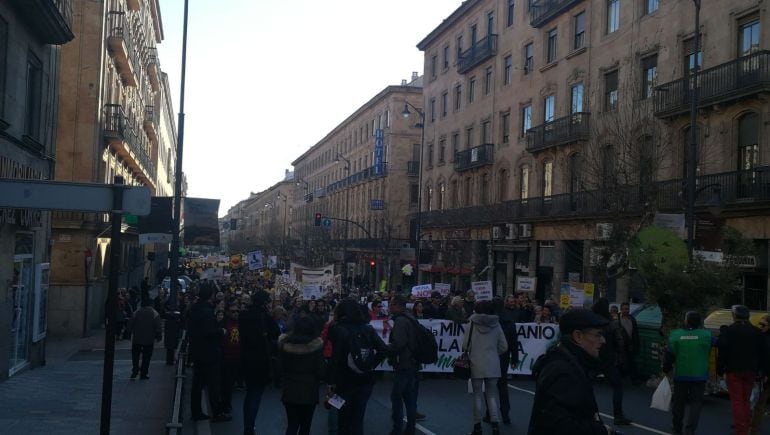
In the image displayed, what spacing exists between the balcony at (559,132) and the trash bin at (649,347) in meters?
17.0

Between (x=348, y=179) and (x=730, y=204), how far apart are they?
5729 cm

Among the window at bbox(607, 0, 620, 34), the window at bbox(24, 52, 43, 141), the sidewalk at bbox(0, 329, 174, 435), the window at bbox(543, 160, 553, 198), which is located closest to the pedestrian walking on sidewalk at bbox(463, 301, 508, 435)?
the sidewalk at bbox(0, 329, 174, 435)

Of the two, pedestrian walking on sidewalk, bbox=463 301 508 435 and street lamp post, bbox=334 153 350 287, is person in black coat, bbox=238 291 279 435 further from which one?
street lamp post, bbox=334 153 350 287

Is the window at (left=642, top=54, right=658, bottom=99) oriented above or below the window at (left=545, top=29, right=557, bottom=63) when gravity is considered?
below

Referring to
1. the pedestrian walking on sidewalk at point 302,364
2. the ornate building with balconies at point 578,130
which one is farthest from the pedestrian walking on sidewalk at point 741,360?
the ornate building with balconies at point 578,130

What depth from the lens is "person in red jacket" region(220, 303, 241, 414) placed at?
1130 centimetres

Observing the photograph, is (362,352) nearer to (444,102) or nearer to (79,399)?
(79,399)

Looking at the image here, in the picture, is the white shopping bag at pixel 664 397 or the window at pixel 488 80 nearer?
the white shopping bag at pixel 664 397

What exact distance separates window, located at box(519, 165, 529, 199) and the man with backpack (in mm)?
29968

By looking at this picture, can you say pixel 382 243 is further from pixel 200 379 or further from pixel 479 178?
pixel 200 379

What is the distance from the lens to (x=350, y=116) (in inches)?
3219

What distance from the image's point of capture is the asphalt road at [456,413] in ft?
35.4

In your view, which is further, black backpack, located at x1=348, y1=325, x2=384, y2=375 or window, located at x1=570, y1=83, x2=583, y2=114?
window, located at x1=570, y1=83, x2=583, y2=114

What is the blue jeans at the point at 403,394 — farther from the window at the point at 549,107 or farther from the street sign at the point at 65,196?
the window at the point at 549,107
